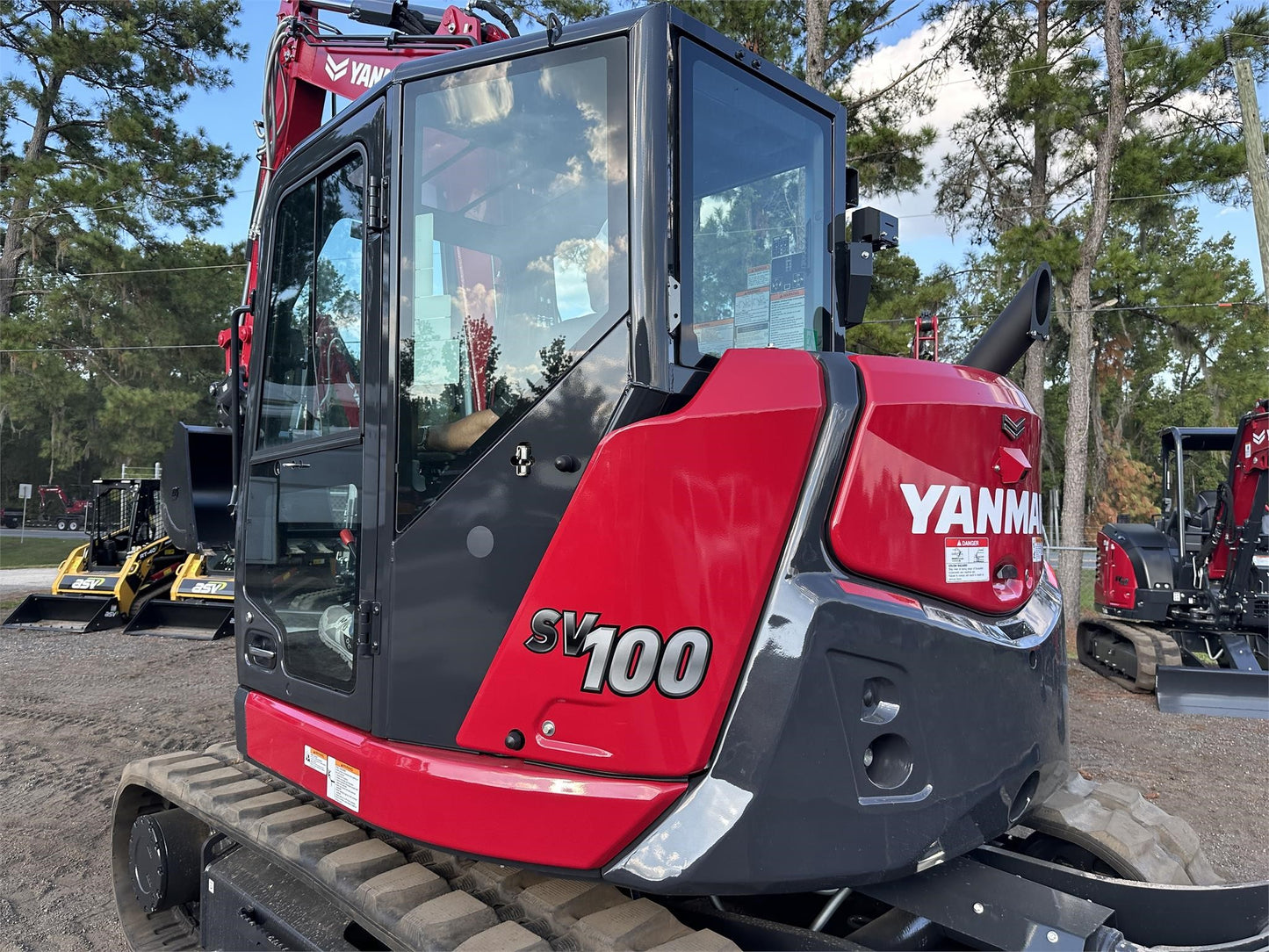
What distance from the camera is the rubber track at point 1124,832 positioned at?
2.48m

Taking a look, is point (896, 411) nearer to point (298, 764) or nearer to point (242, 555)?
point (298, 764)

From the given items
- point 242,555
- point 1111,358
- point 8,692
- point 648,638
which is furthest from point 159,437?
point 1111,358

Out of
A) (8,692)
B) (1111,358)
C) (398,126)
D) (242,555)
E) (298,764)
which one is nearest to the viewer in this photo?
(398,126)

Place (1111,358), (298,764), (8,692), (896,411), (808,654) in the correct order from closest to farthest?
1. (808,654)
2. (896,411)
3. (298,764)
4. (8,692)
5. (1111,358)

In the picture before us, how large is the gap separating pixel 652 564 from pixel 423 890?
1.09 m

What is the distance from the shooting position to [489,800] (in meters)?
2.04

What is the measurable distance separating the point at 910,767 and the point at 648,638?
2.08ft

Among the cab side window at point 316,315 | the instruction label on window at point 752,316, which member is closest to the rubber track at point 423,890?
the cab side window at point 316,315

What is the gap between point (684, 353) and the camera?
2.01 metres

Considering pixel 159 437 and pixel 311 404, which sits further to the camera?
pixel 159 437

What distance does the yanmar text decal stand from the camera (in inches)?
73.1

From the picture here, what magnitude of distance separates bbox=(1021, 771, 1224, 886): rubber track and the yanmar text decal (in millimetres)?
1381

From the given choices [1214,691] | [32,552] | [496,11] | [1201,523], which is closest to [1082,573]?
[1201,523]

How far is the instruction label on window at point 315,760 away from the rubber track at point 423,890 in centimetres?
21
